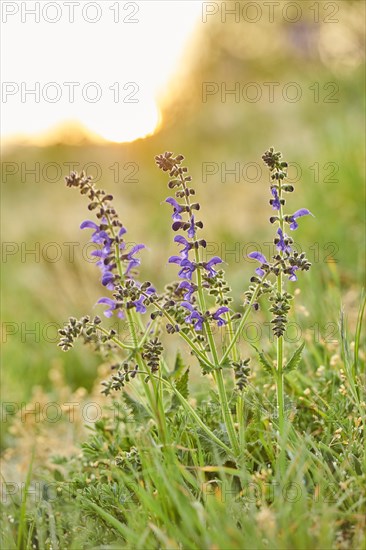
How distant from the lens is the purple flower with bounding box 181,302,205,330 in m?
1.90

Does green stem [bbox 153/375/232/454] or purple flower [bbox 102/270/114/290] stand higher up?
purple flower [bbox 102/270/114/290]

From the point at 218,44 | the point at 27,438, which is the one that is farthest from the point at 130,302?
the point at 218,44

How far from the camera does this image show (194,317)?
6.26 feet

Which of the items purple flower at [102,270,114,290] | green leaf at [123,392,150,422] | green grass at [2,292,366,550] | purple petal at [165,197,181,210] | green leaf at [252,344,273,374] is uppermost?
purple petal at [165,197,181,210]

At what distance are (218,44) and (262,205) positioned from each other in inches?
482

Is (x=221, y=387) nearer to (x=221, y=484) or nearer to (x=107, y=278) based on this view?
(x=221, y=484)

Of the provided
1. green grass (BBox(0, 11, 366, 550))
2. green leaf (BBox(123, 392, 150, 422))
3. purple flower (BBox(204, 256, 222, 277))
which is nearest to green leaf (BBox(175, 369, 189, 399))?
green grass (BBox(0, 11, 366, 550))

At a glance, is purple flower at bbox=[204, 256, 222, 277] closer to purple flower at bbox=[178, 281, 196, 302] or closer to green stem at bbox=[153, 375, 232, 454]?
purple flower at bbox=[178, 281, 196, 302]

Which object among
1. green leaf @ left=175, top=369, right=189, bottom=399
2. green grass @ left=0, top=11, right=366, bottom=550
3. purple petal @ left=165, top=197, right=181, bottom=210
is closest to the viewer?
green grass @ left=0, top=11, right=366, bottom=550

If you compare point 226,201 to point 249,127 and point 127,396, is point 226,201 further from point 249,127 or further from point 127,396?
point 127,396

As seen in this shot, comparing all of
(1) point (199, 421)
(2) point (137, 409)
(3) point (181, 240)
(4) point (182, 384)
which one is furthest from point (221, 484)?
(3) point (181, 240)

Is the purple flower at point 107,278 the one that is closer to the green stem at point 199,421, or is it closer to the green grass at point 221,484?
the green stem at point 199,421

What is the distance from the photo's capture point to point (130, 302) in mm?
1883

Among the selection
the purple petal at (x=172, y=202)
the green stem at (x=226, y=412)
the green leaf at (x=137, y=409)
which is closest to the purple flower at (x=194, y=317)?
the green stem at (x=226, y=412)
